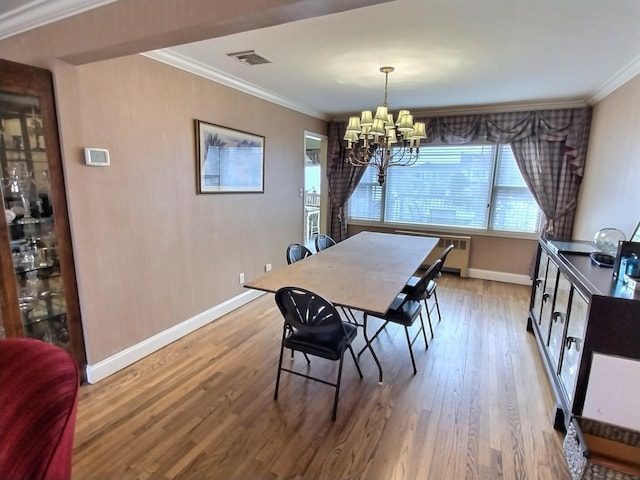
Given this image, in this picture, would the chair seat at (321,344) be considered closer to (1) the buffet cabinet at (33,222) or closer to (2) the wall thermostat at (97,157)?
(1) the buffet cabinet at (33,222)

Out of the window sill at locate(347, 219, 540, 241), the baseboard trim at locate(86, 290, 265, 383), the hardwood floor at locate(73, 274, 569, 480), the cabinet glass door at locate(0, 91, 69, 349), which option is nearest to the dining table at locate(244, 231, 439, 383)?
the hardwood floor at locate(73, 274, 569, 480)

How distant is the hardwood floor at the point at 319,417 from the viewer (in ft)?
5.58

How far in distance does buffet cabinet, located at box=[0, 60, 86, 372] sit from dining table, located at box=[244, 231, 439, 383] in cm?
124

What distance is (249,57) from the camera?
105 inches

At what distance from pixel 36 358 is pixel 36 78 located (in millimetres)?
1781

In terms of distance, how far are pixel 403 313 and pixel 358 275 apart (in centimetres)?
47

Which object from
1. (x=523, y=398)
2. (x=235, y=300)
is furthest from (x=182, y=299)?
(x=523, y=398)

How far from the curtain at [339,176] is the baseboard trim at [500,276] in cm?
211

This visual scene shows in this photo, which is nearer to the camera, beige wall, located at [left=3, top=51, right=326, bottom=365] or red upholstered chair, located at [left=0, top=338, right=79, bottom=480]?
red upholstered chair, located at [left=0, top=338, right=79, bottom=480]

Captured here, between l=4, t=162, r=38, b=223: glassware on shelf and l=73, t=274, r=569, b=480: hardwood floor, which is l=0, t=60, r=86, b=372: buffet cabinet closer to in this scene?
l=4, t=162, r=38, b=223: glassware on shelf

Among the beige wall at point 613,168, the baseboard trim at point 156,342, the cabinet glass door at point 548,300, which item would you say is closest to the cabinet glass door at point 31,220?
the baseboard trim at point 156,342

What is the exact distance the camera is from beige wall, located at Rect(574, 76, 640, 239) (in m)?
2.59

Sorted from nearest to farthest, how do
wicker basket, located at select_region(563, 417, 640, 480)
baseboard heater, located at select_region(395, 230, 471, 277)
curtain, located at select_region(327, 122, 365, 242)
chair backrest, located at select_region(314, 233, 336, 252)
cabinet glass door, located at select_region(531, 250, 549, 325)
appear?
wicker basket, located at select_region(563, 417, 640, 480) → cabinet glass door, located at select_region(531, 250, 549, 325) → chair backrest, located at select_region(314, 233, 336, 252) → baseboard heater, located at select_region(395, 230, 471, 277) → curtain, located at select_region(327, 122, 365, 242)

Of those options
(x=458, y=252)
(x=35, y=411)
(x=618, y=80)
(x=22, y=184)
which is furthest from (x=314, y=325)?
(x=458, y=252)
